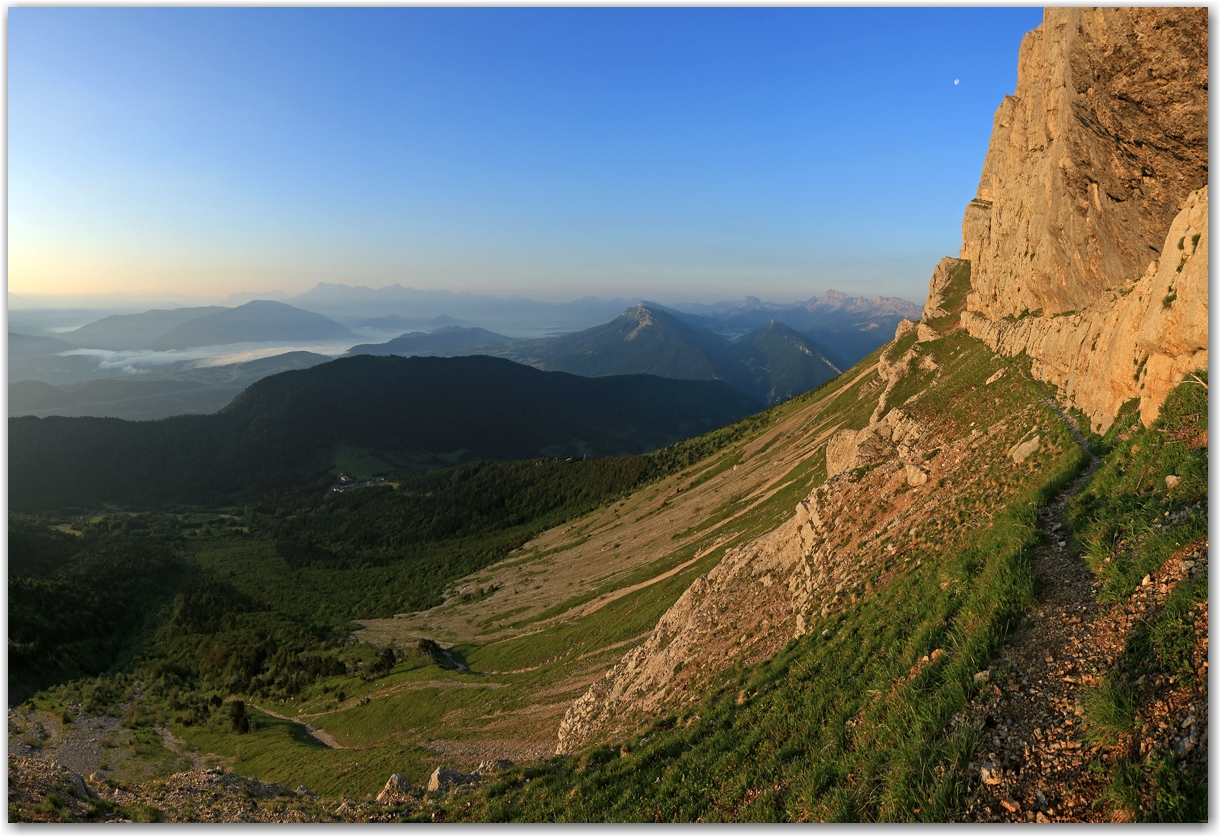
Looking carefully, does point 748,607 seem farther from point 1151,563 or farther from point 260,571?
point 260,571

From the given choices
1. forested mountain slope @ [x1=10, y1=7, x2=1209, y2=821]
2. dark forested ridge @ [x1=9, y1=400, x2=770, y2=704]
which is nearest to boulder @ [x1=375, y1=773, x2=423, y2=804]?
forested mountain slope @ [x1=10, y1=7, x2=1209, y2=821]

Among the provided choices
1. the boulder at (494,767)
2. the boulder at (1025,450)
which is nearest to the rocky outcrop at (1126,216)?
the boulder at (1025,450)

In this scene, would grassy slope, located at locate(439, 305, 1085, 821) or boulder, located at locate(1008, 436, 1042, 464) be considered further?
boulder, located at locate(1008, 436, 1042, 464)

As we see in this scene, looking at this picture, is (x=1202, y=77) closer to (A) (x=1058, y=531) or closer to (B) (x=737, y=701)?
(A) (x=1058, y=531)

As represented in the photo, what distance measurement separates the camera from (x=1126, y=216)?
2811cm

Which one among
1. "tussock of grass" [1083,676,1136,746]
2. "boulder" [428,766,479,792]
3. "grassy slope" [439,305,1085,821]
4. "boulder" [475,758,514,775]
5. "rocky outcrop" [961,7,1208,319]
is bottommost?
"boulder" [475,758,514,775]

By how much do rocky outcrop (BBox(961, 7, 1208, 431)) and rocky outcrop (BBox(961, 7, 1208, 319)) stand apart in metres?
0.07

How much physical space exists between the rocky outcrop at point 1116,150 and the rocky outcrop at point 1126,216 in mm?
66

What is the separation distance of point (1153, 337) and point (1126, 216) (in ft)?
61.9

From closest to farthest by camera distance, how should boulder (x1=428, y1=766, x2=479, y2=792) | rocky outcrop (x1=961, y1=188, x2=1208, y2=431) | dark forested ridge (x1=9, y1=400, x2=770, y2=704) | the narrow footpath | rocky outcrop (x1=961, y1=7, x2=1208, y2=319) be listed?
the narrow footpath, rocky outcrop (x1=961, y1=188, x2=1208, y2=431), boulder (x1=428, y1=766, x2=479, y2=792), rocky outcrop (x1=961, y1=7, x2=1208, y2=319), dark forested ridge (x1=9, y1=400, x2=770, y2=704)

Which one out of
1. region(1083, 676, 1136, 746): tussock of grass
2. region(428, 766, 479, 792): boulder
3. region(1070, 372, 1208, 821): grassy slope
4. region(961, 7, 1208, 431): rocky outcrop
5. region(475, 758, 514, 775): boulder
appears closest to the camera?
region(1070, 372, 1208, 821): grassy slope

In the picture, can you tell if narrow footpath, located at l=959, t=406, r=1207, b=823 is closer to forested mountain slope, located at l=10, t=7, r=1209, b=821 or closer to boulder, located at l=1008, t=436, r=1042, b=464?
forested mountain slope, located at l=10, t=7, r=1209, b=821

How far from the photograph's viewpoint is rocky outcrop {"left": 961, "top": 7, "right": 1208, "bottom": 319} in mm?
18641

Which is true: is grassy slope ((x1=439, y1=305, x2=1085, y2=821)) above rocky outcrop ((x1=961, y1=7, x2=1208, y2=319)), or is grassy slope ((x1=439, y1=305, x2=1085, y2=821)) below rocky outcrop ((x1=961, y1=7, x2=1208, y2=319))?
below
